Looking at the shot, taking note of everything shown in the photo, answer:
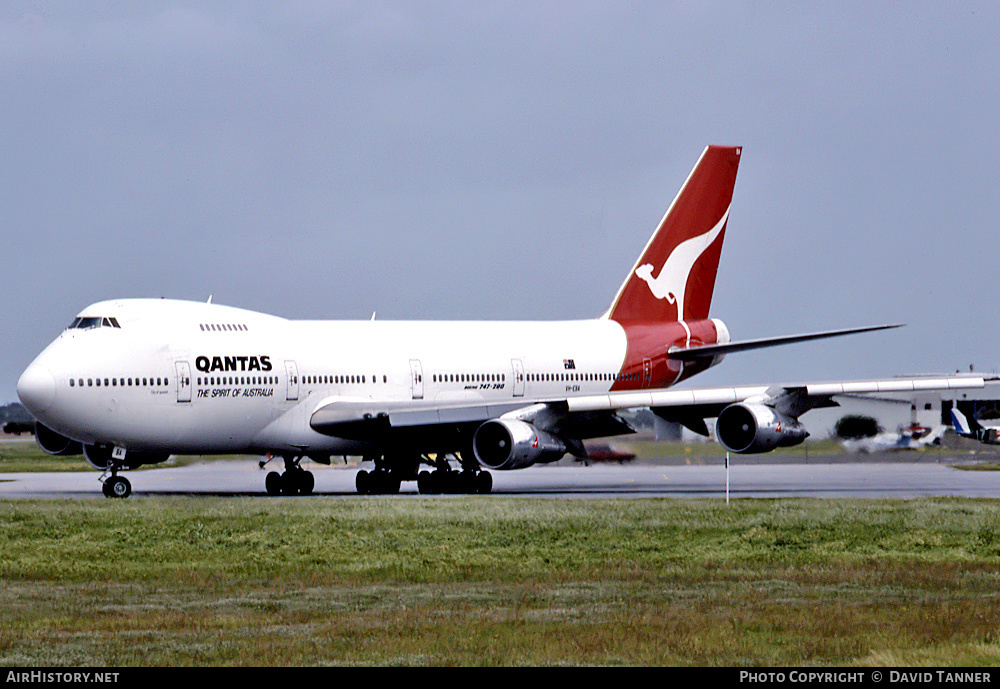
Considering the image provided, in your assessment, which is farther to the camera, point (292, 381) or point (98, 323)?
point (292, 381)

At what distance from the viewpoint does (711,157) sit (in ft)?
155

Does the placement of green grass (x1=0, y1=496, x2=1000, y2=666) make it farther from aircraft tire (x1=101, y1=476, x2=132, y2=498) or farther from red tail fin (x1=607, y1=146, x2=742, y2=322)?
red tail fin (x1=607, y1=146, x2=742, y2=322)

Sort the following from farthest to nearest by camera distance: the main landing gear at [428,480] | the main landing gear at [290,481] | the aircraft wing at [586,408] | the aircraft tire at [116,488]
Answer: the main landing gear at [428,480]
the main landing gear at [290,481]
the aircraft wing at [586,408]
the aircraft tire at [116,488]

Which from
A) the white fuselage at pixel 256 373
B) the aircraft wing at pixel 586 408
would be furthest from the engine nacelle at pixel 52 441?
the aircraft wing at pixel 586 408

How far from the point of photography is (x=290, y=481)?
3866 cm

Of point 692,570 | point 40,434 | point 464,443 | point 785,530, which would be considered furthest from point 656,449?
point 692,570

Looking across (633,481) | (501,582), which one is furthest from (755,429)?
(501,582)

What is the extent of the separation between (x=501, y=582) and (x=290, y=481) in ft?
64.8

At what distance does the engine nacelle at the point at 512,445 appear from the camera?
115 ft

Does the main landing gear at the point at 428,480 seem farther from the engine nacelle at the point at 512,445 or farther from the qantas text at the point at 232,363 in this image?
the qantas text at the point at 232,363

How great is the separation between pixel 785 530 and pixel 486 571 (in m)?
6.29

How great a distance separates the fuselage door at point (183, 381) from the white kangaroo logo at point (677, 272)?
16.0 m

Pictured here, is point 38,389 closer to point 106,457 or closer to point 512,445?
point 106,457
